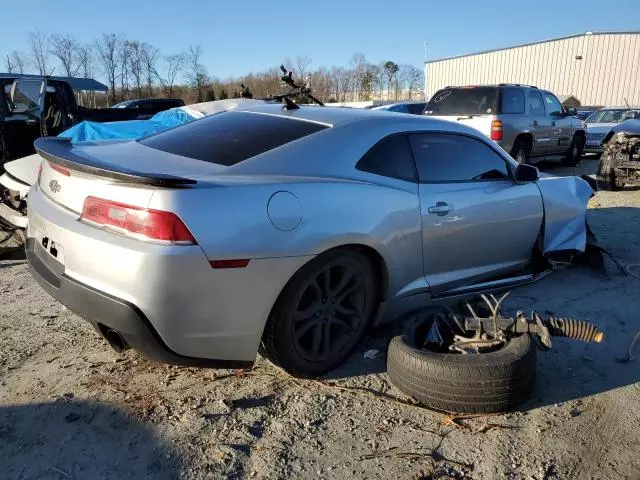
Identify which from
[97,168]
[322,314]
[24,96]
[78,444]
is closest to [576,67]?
[24,96]

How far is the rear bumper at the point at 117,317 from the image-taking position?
8.16ft

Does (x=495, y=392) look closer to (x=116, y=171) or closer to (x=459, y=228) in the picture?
(x=459, y=228)

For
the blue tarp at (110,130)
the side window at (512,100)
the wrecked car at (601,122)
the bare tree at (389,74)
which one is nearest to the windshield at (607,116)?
the wrecked car at (601,122)

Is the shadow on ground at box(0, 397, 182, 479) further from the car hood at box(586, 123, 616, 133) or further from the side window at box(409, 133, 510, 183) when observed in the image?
the car hood at box(586, 123, 616, 133)

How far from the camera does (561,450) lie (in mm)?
2574

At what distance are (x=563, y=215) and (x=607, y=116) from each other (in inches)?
560

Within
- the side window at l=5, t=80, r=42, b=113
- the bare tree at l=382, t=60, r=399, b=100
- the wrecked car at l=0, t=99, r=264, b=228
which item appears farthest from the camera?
the bare tree at l=382, t=60, r=399, b=100

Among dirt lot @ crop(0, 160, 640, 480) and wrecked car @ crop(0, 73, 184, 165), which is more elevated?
wrecked car @ crop(0, 73, 184, 165)

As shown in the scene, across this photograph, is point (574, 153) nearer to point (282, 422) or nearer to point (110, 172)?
point (282, 422)

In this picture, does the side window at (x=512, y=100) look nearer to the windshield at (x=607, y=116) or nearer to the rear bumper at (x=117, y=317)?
the windshield at (x=607, y=116)

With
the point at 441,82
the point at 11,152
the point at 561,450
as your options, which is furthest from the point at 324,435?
the point at 441,82

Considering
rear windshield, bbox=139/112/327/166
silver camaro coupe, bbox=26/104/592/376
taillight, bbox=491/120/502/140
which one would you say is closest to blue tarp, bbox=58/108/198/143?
rear windshield, bbox=139/112/327/166

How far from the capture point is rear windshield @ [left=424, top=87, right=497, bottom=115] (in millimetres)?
10539

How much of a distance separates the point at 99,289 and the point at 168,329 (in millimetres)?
373
